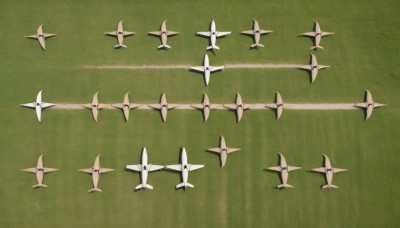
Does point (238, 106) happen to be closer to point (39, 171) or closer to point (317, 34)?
point (317, 34)

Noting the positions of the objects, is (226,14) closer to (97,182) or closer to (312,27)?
(312,27)

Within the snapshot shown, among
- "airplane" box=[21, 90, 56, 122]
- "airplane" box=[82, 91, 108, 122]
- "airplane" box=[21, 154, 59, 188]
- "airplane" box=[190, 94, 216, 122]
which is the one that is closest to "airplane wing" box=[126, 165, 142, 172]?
"airplane" box=[82, 91, 108, 122]

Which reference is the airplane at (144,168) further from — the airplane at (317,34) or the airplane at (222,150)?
the airplane at (317,34)

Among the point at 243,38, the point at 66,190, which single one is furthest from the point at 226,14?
the point at 66,190

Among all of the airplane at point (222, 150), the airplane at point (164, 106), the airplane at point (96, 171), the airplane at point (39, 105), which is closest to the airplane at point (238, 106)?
the airplane at point (222, 150)

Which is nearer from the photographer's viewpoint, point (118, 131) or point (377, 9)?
point (118, 131)

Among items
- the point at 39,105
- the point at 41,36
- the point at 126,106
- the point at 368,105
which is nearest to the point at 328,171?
the point at 368,105

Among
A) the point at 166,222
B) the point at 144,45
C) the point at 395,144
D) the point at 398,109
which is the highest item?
the point at 144,45

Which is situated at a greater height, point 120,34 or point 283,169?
point 120,34
